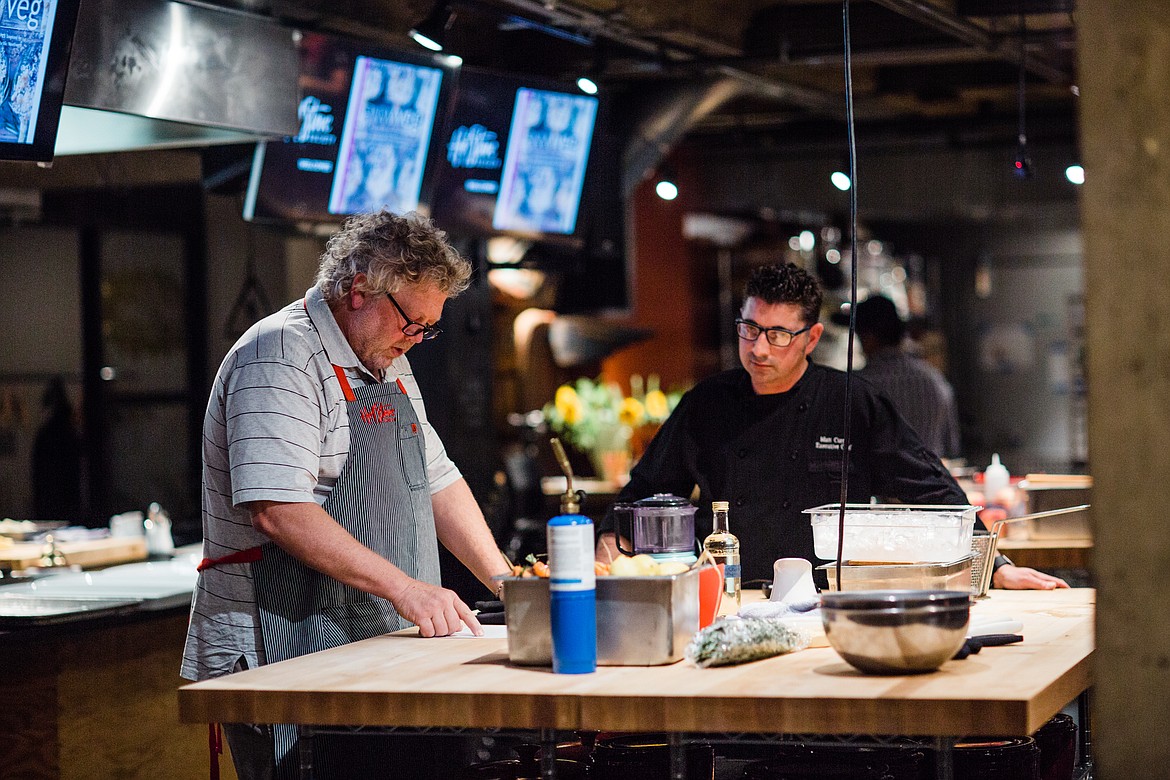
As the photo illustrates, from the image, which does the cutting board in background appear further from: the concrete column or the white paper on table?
the concrete column

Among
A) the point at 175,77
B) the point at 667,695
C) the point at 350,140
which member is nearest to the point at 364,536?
the point at 667,695

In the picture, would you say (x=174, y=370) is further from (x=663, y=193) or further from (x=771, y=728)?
(x=771, y=728)

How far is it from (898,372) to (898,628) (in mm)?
4912

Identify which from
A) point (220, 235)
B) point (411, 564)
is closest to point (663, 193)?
point (220, 235)

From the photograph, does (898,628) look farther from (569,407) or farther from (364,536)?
(569,407)

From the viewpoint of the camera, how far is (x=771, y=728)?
2.34m

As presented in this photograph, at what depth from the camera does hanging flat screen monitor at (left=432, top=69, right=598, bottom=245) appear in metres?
6.52

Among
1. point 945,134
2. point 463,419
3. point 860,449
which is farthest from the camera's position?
point 945,134

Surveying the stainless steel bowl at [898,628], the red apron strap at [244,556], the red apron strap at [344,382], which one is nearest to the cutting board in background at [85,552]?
the red apron strap at [244,556]

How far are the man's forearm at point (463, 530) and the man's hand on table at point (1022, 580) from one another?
124cm

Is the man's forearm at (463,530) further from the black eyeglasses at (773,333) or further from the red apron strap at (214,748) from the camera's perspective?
the black eyeglasses at (773,333)

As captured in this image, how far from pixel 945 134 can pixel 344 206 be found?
6.57 meters

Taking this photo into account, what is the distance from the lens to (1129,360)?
6.58 feet

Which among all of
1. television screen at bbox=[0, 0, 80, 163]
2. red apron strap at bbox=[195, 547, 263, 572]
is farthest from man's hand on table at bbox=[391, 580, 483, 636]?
television screen at bbox=[0, 0, 80, 163]
